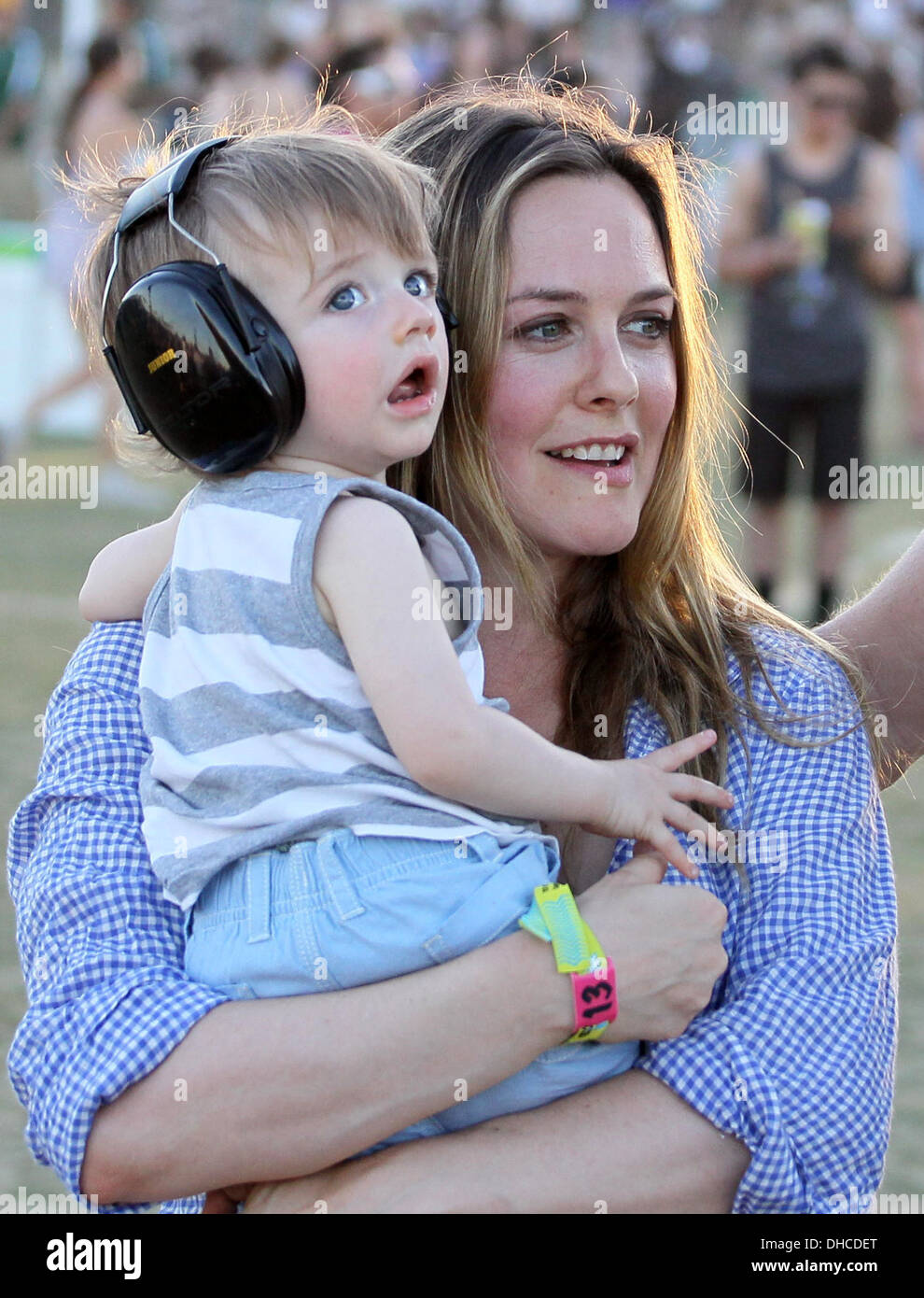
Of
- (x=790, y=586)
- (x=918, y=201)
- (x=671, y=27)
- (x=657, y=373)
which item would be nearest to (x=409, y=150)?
(x=657, y=373)

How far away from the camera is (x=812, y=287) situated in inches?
298

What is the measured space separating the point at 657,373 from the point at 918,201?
9386mm

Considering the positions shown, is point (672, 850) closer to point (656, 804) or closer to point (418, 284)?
point (656, 804)

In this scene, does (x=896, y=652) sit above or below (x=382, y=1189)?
above

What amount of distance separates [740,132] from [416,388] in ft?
56.5

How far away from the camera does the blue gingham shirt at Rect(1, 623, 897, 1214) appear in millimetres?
1840

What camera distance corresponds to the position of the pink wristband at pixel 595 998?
183 centimetres

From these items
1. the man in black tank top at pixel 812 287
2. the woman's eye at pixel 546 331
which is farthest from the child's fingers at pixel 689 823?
the man in black tank top at pixel 812 287

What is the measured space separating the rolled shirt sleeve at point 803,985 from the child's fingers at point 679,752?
173 millimetres

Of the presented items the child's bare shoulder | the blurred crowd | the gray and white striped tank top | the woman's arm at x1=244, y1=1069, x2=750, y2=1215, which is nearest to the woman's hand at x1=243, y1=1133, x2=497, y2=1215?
the woman's arm at x1=244, y1=1069, x2=750, y2=1215

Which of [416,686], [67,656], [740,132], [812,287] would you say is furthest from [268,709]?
[740,132]

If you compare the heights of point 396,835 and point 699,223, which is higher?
point 699,223

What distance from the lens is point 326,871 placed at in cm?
181

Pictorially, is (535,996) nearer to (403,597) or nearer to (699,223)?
(403,597)
